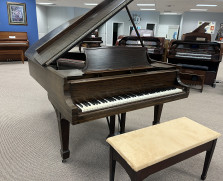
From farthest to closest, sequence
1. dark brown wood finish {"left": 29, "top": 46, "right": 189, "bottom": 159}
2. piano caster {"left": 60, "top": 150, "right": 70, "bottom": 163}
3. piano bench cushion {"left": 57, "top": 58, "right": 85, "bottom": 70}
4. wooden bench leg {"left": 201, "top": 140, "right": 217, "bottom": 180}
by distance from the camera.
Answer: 1. piano bench cushion {"left": 57, "top": 58, "right": 85, "bottom": 70}
2. piano caster {"left": 60, "top": 150, "right": 70, "bottom": 163}
3. wooden bench leg {"left": 201, "top": 140, "right": 217, "bottom": 180}
4. dark brown wood finish {"left": 29, "top": 46, "right": 189, "bottom": 159}

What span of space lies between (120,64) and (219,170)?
1.38 metres

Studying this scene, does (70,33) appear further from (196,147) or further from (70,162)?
(196,147)

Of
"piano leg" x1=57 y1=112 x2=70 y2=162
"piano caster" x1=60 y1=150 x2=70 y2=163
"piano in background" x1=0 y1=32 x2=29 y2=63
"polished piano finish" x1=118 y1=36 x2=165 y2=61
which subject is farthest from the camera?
"piano in background" x1=0 y1=32 x2=29 y2=63

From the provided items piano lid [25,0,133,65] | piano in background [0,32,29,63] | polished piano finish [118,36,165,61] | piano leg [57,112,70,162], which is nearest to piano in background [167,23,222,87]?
polished piano finish [118,36,165,61]

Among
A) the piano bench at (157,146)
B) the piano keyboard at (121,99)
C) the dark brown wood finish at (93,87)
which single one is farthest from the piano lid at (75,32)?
the piano bench at (157,146)

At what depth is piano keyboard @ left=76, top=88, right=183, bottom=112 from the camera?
4.25ft

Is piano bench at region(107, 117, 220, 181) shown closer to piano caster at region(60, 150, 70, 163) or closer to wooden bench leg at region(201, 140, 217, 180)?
wooden bench leg at region(201, 140, 217, 180)

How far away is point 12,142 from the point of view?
78.5 inches

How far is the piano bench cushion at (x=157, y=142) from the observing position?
40.6 inches

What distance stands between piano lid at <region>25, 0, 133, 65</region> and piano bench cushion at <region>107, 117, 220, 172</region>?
31.5 inches

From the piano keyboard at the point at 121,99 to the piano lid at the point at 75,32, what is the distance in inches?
18.2

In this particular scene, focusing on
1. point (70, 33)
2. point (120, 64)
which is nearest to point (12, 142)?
point (70, 33)

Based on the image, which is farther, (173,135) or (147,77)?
(147,77)

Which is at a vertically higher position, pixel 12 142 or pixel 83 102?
pixel 83 102
